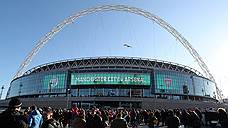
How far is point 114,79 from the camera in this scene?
9894cm

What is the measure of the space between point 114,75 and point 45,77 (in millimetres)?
28825

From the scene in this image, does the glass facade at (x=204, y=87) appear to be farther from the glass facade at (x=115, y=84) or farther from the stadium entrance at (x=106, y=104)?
the stadium entrance at (x=106, y=104)

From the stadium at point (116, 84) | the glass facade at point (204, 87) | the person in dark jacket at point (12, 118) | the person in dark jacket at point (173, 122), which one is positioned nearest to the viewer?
the person in dark jacket at point (12, 118)

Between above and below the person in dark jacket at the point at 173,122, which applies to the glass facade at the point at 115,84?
above

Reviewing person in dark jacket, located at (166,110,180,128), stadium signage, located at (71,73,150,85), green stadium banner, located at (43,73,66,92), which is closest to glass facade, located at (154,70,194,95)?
stadium signage, located at (71,73,150,85)

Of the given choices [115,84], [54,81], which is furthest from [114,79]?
[54,81]

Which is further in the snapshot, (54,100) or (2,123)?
(54,100)

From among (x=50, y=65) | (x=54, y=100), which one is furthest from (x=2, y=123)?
(x=50, y=65)

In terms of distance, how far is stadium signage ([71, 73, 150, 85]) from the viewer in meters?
98.4

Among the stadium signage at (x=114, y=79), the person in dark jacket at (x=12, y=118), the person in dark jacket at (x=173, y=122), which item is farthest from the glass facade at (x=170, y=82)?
the person in dark jacket at (x=12, y=118)

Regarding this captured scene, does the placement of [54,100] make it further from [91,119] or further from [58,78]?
[91,119]

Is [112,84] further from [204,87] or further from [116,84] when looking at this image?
[204,87]

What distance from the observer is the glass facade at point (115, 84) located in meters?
98.7

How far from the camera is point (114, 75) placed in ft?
326
